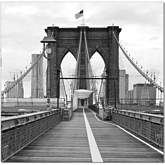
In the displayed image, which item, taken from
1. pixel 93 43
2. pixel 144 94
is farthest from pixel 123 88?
pixel 93 43

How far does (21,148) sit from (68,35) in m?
85.1

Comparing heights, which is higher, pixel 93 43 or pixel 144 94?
pixel 93 43

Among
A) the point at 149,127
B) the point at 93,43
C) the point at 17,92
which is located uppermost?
the point at 93,43

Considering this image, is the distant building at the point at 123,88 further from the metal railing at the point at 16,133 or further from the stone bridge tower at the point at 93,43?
the metal railing at the point at 16,133

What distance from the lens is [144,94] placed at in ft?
168

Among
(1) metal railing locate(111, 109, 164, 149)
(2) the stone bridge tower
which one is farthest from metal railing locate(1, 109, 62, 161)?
(2) the stone bridge tower

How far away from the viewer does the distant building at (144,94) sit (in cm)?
4579

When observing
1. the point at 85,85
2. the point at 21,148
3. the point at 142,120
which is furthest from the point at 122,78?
the point at 21,148

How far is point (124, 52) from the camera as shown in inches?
2409

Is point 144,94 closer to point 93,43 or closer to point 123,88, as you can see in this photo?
point 123,88

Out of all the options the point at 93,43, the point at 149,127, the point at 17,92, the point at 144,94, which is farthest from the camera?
the point at 93,43

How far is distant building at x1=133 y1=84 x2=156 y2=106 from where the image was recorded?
150 feet

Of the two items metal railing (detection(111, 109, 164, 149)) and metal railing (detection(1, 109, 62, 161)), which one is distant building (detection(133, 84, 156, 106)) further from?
metal railing (detection(1, 109, 62, 161))

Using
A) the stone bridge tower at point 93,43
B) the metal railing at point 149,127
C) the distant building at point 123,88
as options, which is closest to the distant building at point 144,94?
the distant building at point 123,88
